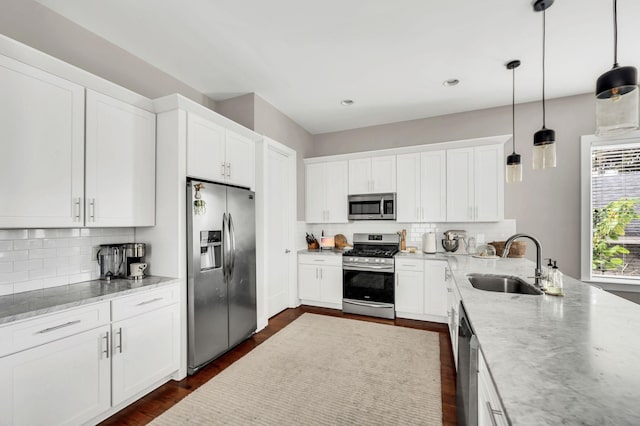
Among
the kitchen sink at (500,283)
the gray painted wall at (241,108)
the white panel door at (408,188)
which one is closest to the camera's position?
the kitchen sink at (500,283)

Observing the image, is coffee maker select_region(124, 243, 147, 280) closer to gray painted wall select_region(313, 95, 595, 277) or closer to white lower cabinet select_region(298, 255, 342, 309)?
white lower cabinet select_region(298, 255, 342, 309)

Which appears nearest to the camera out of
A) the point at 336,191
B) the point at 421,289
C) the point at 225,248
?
the point at 225,248

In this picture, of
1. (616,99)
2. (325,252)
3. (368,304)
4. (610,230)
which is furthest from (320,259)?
(610,230)

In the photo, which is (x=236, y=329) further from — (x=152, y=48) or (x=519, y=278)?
(x=152, y=48)

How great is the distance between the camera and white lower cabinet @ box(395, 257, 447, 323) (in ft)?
11.9

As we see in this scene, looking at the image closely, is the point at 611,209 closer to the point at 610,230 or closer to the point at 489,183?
the point at 610,230

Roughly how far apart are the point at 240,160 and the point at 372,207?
2109 mm

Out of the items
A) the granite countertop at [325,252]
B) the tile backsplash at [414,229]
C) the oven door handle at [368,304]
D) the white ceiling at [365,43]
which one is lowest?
the oven door handle at [368,304]

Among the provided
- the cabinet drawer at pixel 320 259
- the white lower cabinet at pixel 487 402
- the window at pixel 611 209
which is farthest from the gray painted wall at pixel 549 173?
the white lower cabinet at pixel 487 402

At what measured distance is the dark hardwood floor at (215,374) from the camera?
1.98m

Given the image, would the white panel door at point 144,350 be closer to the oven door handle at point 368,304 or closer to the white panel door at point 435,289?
the oven door handle at point 368,304

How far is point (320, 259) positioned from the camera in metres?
4.30

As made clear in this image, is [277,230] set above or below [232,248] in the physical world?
above

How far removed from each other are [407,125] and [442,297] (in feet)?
8.74
